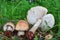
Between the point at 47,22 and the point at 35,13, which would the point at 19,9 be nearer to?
the point at 35,13

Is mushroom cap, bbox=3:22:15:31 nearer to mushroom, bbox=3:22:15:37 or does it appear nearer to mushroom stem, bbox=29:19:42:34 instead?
mushroom, bbox=3:22:15:37

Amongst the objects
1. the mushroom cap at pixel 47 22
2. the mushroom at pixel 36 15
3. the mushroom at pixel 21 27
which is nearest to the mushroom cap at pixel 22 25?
the mushroom at pixel 21 27

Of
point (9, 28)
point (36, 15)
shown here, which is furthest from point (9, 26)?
point (36, 15)

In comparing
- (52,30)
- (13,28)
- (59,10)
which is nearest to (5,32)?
→ (13,28)

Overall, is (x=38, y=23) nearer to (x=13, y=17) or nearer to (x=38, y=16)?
(x=38, y=16)

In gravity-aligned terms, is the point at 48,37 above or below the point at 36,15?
below

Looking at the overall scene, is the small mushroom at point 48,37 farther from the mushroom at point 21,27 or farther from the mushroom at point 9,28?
the mushroom at point 9,28

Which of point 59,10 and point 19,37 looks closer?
point 19,37
